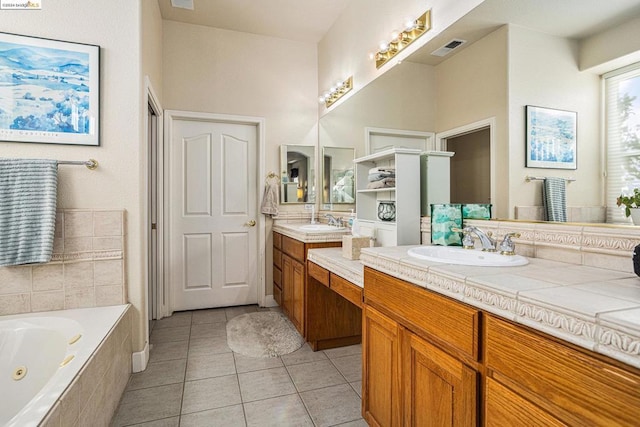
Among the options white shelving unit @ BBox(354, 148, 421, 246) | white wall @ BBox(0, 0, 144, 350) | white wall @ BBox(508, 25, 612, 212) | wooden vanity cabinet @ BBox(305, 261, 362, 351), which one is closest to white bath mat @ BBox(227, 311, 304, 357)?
wooden vanity cabinet @ BBox(305, 261, 362, 351)

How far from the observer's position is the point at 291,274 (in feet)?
9.39

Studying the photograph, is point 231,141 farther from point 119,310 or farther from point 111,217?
point 119,310

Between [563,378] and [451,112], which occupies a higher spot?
[451,112]

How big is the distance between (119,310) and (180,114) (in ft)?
6.74

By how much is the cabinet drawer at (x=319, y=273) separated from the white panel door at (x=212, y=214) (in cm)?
144

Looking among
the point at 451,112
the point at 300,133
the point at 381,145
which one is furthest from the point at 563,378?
the point at 300,133

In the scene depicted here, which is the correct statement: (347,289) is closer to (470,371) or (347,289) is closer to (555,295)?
(470,371)

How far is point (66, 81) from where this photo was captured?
209 centimetres

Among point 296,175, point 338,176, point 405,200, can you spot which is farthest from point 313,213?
point 405,200

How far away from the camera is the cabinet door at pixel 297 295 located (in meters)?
2.58

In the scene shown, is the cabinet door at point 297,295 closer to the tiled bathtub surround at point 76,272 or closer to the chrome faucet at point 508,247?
the tiled bathtub surround at point 76,272

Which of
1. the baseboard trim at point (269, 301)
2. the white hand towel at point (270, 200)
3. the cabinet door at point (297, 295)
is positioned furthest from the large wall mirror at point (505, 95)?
the baseboard trim at point (269, 301)

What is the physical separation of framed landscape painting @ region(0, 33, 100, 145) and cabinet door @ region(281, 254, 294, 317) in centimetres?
169

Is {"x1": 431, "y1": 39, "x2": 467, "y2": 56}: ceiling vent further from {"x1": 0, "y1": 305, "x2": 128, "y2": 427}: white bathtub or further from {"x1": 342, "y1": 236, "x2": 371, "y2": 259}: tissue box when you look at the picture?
{"x1": 0, "y1": 305, "x2": 128, "y2": 427}: white bathtub
